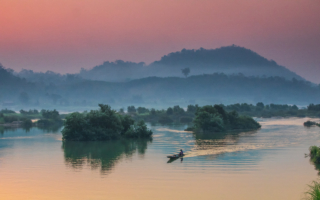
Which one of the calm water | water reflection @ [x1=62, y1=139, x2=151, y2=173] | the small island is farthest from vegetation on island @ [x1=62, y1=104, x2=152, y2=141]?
the small island

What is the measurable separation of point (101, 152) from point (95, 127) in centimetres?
1405

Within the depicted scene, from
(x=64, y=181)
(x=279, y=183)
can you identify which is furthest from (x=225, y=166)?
(x=64, y=181)

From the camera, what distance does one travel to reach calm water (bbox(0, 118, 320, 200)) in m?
29.8

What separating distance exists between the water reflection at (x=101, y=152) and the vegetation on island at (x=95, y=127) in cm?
188

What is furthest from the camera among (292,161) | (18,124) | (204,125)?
(18,124)

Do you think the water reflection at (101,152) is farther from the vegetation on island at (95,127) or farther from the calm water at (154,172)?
the vegetation on island at (95,127)

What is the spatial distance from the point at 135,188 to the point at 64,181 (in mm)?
7545

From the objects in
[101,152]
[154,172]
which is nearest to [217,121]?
[101,152]

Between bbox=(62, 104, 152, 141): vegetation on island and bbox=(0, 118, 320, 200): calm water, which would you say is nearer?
bbox=(0, 118, 320, 200): calm water

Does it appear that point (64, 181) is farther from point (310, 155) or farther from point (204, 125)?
point (204, 125)

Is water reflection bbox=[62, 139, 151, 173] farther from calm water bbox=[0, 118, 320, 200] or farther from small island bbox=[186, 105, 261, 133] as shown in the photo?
small island bbox=[186, 105, 261, 133]

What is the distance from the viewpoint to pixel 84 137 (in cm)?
6506

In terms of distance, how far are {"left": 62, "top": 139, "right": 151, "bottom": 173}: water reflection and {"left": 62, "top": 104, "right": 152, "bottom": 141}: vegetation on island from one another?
1.88m

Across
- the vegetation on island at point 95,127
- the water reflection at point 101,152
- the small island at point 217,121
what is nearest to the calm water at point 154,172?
the water reflection at point 101,152
